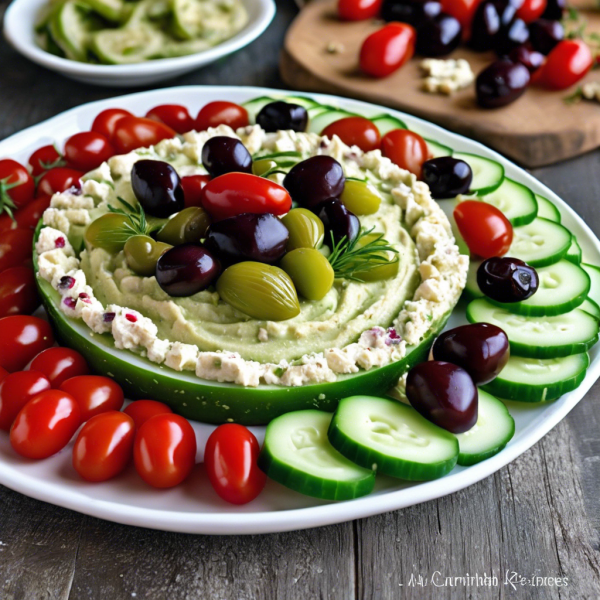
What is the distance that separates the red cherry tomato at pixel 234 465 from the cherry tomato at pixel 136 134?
6.30 feet

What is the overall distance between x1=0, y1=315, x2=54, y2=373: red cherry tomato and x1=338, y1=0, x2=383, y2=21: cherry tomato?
366 centimetres

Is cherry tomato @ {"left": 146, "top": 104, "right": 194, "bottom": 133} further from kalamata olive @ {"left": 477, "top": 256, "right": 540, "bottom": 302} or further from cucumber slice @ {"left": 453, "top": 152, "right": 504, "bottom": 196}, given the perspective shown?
kalamata olive @ {"left": 477, "top": 256, "right": 540, "bottom": 302}

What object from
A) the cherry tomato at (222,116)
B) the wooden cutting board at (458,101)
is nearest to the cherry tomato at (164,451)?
the cherry tomato at (222,116)

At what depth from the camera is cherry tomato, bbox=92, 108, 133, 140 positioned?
13.4 feet

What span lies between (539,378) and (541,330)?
0.82 ft

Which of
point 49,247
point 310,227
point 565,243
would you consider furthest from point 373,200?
point 49,247

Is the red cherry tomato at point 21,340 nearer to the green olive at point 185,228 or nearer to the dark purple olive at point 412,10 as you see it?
the green olive at point 185,228

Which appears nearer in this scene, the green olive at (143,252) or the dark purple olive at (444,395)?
the dark purple olive at (444,395)

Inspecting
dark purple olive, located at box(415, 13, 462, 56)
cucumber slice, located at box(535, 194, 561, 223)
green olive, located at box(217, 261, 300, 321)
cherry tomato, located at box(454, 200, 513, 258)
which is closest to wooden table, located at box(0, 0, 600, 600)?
green olive, located at box(217, 261, 300, 321)

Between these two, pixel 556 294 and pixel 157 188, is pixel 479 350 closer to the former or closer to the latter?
pixel 556 294

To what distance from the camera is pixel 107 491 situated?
2533mm

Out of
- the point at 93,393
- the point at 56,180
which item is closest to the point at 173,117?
the point at 56,180

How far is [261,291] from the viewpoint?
2785mm

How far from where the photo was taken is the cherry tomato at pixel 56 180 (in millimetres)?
3760
